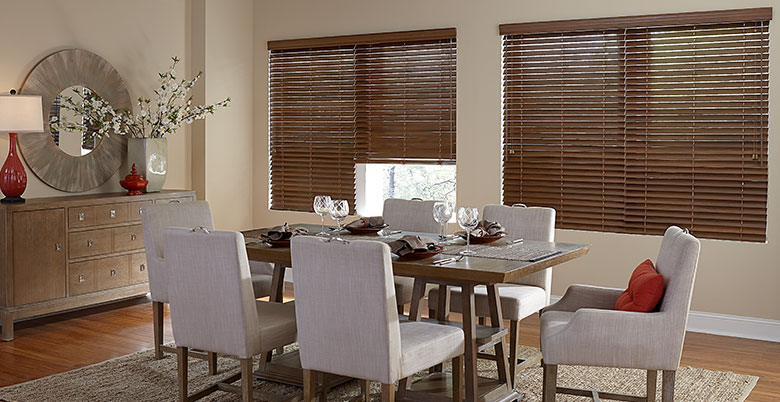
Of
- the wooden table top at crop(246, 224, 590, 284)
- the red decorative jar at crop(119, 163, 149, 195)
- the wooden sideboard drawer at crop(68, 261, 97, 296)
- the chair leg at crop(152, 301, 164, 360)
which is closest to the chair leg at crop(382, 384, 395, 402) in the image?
the wooden table top at crop(246, 224, 590, 284)

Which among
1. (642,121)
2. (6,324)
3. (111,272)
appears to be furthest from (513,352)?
(6,324)

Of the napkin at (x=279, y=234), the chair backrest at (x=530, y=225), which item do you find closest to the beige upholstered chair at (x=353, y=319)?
the napkin at (x=279, y=234)

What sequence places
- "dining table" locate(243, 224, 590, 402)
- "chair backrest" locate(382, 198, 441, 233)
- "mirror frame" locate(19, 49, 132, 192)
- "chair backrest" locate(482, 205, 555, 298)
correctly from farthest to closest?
1. "mirror frame" locate(19, 49, 132, 192)
2. "chair backrest" locate(382, 198, 441, 233)
3. "chair backrest" locate(482, 205, 555, 298)
4. "dining table" locate(243, 224, 590, 402)

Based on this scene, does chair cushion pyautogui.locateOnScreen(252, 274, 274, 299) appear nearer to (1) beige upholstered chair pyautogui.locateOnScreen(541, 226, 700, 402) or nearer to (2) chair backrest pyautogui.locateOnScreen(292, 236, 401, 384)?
(2) chair backrest pyautogui.locateOnScreen(292, 236, 401, 384)

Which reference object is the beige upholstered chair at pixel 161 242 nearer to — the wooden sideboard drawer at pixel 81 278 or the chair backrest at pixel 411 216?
the chair backrest at pixel 411 216

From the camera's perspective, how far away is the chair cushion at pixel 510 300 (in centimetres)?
396

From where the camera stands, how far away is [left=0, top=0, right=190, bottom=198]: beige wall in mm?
5363

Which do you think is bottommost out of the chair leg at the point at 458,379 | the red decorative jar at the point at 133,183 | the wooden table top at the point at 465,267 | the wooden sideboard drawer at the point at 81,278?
the chair leg at the point at 458,379

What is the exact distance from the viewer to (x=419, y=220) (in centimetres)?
→ 476

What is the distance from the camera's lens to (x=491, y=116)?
5.83 metres

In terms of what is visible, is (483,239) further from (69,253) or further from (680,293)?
(69,253)

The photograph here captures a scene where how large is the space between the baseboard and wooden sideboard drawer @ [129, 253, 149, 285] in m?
3.69

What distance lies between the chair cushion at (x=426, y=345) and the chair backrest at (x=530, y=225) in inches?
43.2

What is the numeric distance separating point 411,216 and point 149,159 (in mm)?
2199
